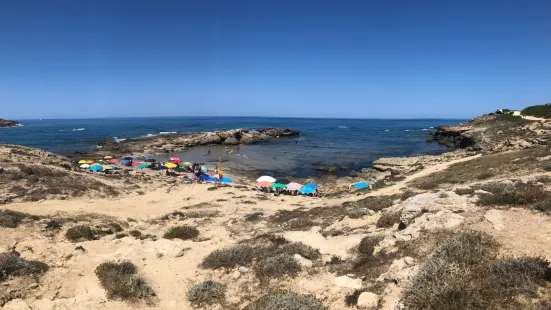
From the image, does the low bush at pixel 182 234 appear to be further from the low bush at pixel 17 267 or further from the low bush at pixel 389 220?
the low bush at pixel 389 220

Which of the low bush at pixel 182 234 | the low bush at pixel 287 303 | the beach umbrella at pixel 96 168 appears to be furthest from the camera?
the beach umbrella at pixel 96 168

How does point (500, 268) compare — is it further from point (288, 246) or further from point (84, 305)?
point (84, 305)

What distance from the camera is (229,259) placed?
9.59 metres

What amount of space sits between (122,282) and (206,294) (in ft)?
7.53

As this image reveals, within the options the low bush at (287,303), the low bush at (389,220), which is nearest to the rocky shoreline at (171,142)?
the low bush at (389,220)

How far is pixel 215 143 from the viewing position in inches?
2970

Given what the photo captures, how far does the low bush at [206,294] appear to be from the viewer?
307 inches

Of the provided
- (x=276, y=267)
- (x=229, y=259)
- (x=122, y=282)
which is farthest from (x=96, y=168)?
(x=276, y=267)

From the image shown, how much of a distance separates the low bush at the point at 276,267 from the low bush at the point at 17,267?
599 cm

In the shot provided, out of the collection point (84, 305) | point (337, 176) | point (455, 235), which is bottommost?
point (337, 176)

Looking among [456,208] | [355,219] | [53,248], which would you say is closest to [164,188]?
[53,248]

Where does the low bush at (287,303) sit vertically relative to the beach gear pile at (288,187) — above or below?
above

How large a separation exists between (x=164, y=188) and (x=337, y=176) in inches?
848

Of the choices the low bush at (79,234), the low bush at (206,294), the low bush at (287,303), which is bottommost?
the low bush at (79,234)
